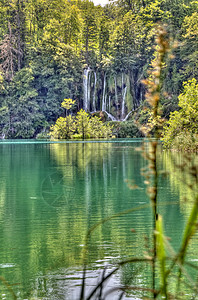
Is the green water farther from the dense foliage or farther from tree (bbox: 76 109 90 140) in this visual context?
the dense foliage

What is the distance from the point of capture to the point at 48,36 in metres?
49.5

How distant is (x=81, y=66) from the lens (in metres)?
49.1

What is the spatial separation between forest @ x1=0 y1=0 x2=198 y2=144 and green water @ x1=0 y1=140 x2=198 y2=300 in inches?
1361

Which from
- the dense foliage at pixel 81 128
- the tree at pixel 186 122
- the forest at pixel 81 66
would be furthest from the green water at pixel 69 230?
the forest at pixel 81 66

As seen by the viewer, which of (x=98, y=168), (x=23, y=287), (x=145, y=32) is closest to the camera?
(x=23, y=287)

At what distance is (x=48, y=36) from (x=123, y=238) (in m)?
46.8

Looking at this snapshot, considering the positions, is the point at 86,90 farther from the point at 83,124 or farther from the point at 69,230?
the point at 69,230

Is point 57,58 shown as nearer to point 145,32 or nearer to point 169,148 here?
point 145,32

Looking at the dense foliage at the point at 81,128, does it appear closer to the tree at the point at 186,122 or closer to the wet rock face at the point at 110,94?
the wet rock face at the point at 110,94

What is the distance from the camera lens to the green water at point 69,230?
3.68 meters

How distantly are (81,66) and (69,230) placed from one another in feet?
146

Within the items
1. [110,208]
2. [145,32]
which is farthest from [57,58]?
[110,208]

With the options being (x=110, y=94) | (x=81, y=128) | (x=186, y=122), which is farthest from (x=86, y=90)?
(x=186, y=122)

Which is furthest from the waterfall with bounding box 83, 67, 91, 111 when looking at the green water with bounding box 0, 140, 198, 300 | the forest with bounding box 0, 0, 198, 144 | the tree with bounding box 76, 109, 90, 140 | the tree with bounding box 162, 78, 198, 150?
the green water with bounding box 0, 140, 198, 300
